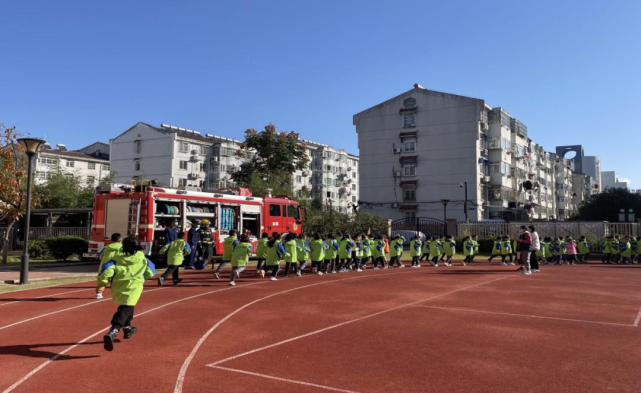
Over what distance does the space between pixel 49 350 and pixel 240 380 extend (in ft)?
10.4

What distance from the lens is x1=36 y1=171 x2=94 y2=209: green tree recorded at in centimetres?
3375

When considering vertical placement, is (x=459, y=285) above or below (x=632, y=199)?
below

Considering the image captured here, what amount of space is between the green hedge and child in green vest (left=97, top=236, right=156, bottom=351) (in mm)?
16525

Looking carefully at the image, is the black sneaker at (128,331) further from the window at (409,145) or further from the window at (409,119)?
the window at (409,119)

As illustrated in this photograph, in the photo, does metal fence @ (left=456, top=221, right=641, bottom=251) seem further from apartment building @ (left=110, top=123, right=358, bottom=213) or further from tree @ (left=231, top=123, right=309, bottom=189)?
apartment building @ (left=110, top=123, right=358, bottom=213)

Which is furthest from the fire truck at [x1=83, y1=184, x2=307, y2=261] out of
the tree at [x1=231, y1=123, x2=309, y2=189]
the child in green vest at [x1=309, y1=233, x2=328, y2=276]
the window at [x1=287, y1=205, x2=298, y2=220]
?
the tree at [x1=231, y1=123, x2=309, y2=189]

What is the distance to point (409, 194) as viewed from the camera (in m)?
51.2

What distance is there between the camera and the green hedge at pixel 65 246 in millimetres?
21734

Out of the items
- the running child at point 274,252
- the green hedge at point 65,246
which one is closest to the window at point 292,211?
the running child at point 274,252

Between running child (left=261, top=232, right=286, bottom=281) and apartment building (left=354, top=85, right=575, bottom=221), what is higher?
apartment building (left=354, top=85, right=575, bottom=221)

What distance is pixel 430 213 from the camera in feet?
163

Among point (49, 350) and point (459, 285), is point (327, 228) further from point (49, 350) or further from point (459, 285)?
point (49, 350)

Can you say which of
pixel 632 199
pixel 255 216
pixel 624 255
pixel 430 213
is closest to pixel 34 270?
pixel 255 216

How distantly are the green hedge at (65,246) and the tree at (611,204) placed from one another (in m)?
56.3
